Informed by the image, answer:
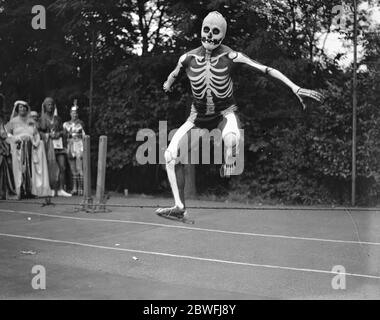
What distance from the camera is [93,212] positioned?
275 inches

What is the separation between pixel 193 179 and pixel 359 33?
10.5 ft

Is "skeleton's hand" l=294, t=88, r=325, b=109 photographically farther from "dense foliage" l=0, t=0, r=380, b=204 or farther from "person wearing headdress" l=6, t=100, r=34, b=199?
"person wearing headdress" l=6, t=100, r=34, b=199

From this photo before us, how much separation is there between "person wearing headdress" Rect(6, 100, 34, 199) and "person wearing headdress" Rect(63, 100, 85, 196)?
2.02ft

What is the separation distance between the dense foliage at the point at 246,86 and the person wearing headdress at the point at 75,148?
493mm

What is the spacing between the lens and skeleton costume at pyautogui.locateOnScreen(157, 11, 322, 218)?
13.4 ft

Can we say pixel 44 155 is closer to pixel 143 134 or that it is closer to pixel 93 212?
pixel 93 212

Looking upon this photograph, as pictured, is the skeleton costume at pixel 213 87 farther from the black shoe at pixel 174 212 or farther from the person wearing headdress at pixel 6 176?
the person wearing headdress at pixel 6 176

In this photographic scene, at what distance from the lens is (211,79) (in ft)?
13.7

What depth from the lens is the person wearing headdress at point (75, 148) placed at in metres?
9.14

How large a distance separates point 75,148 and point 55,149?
1.66 feet

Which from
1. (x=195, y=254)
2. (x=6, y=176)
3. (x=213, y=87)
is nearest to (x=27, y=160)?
(x=6, y=176)

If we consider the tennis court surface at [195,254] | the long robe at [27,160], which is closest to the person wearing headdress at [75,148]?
the long robe at [27,160]

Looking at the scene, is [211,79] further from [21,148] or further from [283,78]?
[21,148]
